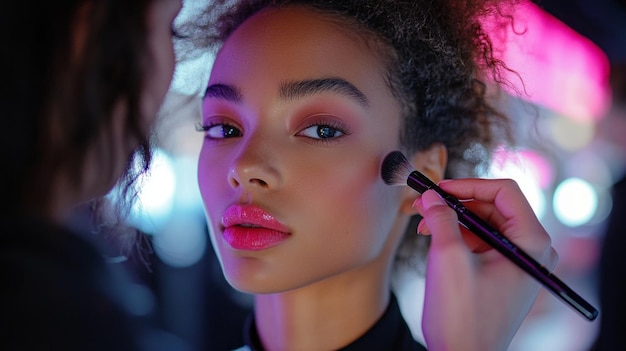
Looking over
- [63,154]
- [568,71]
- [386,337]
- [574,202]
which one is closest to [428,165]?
[386,337]

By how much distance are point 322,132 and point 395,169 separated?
0.12 meters

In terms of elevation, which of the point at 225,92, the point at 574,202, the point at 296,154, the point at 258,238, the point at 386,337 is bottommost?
the point at 386,337

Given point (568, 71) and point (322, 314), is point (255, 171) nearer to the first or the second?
point (322, 314)

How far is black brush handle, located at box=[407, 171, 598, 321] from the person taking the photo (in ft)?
2.17

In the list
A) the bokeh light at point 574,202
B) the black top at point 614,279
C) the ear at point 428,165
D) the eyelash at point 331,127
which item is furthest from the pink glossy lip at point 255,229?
the bokeh light at point 574,202

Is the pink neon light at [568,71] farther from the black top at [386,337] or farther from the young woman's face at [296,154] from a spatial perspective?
the black top at [386,337]

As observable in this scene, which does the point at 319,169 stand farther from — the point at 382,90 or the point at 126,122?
the point at 126,122

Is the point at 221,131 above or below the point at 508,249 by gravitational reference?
above

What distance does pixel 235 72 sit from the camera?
891 millimetres

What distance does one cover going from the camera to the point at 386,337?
93 centimetres

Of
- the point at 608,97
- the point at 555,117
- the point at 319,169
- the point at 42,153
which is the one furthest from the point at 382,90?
the point at 555,117

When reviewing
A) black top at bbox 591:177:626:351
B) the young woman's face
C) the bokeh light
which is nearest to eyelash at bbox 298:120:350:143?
the young woman's face

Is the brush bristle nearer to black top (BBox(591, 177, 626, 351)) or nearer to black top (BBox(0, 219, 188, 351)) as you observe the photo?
black top (BBox(0, 219, 188, 351))

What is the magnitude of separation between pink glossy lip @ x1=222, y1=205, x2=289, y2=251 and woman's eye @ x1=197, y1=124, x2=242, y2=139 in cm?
14
